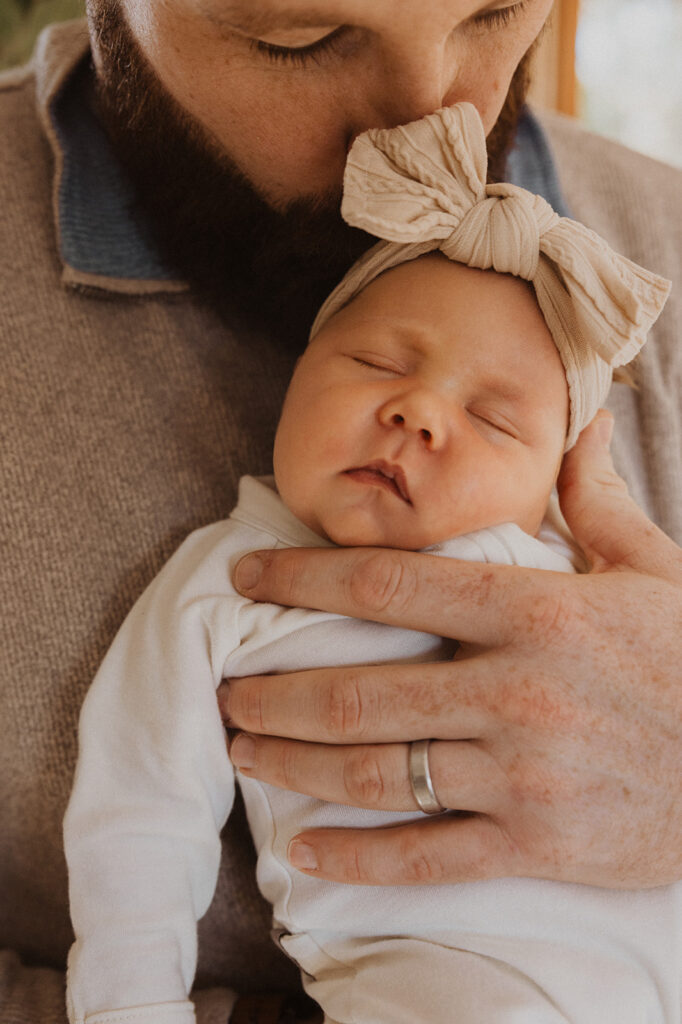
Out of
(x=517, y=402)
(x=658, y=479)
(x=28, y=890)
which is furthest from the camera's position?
(x=658, y=479)

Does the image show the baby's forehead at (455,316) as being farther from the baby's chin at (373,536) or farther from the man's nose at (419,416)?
the baby's chin at (373,536)

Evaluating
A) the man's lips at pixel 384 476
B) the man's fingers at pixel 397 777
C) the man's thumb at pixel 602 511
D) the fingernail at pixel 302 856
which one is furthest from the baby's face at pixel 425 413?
the fingernail at pixel 302 856

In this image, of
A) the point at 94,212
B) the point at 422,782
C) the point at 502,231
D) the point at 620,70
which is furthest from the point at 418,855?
the point at 620,70

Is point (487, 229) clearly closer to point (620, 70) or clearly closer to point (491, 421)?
point (491, 421)

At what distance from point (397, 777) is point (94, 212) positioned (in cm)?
89

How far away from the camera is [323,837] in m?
0.93

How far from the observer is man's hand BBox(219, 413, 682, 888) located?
0.88 meters

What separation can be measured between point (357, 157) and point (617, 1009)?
0.97 m

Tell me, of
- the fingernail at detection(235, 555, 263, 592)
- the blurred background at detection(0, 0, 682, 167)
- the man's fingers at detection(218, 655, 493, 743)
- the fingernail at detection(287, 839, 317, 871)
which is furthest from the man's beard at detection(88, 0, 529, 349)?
the blurred background at detection(0, 0, 682, 167)

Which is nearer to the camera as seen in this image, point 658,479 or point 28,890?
point 28,890

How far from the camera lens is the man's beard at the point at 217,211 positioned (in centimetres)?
107

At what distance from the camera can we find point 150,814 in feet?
3.08

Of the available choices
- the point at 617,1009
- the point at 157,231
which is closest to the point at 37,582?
the point at 157,231

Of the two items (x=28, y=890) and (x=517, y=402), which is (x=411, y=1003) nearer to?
(x=28, y=890)
